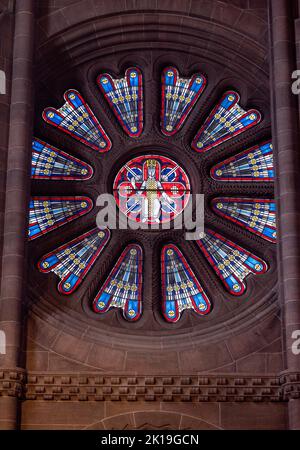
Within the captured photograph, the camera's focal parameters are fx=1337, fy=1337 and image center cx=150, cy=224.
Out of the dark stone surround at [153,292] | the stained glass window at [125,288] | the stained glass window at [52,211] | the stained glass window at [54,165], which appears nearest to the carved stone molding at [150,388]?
the dark stone surround at [153,292]

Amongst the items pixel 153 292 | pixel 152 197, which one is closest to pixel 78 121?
pixel 152 197

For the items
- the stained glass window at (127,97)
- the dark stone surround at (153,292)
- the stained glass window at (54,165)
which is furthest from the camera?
the stained glass window at (127,97)

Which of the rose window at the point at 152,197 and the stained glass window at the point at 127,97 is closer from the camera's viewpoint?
the rose window at the point at 152,197

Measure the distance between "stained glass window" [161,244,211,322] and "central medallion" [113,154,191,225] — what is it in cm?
88

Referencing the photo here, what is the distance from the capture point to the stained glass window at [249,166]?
94.1ft

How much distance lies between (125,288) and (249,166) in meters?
3.95

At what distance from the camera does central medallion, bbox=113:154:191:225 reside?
28.4 metres

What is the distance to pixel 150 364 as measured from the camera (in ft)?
84.6

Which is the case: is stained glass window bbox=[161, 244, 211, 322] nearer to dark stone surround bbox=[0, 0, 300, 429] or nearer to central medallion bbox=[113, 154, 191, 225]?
dark stone surround bbox=[0, 0, 300, 429]

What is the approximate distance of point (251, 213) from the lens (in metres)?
28.4

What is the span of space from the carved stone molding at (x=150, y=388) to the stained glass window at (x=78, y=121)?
5.76 m

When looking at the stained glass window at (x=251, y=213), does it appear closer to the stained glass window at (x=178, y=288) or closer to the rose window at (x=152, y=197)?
the rose window at (x=152, y=197)

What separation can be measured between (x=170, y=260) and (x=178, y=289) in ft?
2.45

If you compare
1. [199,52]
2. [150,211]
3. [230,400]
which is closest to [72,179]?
[150,211]
